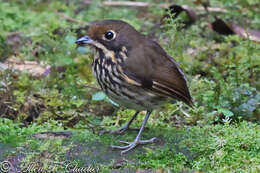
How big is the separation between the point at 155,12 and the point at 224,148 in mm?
4485

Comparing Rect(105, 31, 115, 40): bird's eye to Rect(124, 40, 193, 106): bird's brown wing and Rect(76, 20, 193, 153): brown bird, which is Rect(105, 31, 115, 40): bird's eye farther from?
Rect(124, 40, 193, 106): bird's brown wing

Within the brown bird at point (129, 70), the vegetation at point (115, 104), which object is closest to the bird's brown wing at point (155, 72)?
the brown bird at point (129, 70)

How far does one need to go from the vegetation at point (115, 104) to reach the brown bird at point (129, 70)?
0.36 metres

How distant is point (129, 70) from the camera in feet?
12.1

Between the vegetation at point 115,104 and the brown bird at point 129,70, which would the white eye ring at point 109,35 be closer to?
the brown bird at point 129,70

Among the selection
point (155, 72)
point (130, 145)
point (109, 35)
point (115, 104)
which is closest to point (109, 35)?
point (109, 35)

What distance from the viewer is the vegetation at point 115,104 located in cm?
341

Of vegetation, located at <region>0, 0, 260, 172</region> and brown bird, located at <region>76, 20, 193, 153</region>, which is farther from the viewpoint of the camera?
brown bird, located at <region>76, 20, 193, 153</region>

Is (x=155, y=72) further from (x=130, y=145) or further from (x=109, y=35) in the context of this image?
(x=130, y=145)

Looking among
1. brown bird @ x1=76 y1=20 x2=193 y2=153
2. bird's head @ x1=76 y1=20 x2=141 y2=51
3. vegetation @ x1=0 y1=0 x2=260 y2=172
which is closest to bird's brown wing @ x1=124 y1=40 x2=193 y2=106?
brown bird @ x1=76 y1=20 x2=193 y2=153

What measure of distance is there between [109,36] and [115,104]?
1.21 meters

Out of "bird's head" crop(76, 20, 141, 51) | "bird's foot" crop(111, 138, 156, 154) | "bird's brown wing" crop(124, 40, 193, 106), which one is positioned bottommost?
"bird's foot" crop(111, 138, 156, 154)

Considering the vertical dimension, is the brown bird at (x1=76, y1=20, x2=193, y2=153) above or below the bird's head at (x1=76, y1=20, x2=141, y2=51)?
below

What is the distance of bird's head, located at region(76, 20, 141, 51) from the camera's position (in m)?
3.73
